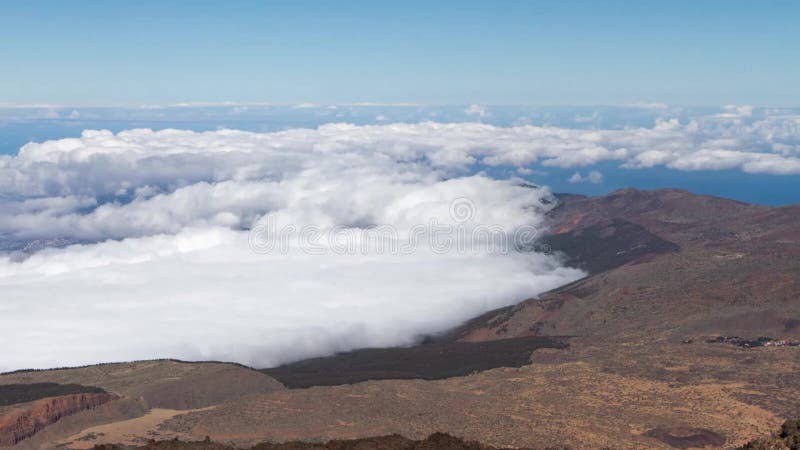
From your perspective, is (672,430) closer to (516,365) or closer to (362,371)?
(516,365)

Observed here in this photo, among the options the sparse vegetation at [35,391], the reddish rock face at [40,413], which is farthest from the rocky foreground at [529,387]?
A: the sparse vegetation at [35,391]

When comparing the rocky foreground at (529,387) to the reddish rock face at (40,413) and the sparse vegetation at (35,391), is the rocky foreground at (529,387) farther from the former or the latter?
the sparse vegetation at (35,391)

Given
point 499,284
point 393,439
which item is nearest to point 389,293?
point 499,284

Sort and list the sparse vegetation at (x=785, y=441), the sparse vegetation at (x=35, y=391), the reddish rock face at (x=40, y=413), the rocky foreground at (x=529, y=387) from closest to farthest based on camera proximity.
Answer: the sparse vegetation at (x=785, y=441) → the rocky foreground at (x=529, y=387) → the reddish rock face at (x=40, y=413) → the sparse vegetation at (x=35, y=391)

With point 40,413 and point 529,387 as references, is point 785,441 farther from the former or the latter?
point 40,413

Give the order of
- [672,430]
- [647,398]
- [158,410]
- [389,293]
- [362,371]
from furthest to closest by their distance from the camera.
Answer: [389,293] → [362,371] → [158,410] → [647,398] → [672,430]

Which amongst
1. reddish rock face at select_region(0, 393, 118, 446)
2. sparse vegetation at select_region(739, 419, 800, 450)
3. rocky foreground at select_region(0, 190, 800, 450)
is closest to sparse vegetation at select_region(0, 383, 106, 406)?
rocky foreground at select_region(0, 190, 800, 450)

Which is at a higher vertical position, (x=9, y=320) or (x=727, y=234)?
(x=727, y=234)

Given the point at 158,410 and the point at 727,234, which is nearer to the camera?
the point at 158,410
